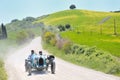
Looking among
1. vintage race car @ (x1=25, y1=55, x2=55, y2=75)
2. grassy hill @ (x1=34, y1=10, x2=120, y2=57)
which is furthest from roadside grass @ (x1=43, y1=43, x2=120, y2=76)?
vintage race car @ (x1=25, y1=55, x2=55, y2=75)

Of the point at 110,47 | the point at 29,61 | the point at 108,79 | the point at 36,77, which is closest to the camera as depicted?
the point at 108,79

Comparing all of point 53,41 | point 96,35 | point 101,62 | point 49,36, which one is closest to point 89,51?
point 101,62

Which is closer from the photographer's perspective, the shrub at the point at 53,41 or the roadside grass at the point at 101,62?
the roadside grass at the point at 101,62

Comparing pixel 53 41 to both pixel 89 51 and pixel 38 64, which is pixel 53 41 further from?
pixel 38 64

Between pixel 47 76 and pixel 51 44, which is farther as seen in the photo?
pixel 51 44

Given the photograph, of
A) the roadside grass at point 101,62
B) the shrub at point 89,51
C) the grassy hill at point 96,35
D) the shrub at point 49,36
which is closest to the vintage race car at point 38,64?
the roadside grass at point 101,62

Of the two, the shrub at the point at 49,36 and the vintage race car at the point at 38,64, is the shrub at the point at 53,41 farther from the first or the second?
the vintage race car at the point at 38,64

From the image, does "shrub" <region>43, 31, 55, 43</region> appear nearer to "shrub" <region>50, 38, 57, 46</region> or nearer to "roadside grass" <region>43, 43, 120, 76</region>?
"shrub" <region>50, 38, 57, 46</region>

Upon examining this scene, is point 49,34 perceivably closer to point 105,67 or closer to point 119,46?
point 119,46

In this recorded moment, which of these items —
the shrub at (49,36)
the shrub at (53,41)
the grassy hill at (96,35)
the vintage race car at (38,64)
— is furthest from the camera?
the shrub at (49,36)

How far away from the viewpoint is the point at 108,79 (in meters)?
28.9

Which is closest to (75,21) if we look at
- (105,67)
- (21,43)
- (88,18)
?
(88,18)

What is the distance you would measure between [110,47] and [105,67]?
2200cm

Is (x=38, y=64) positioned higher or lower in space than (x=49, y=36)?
lower
